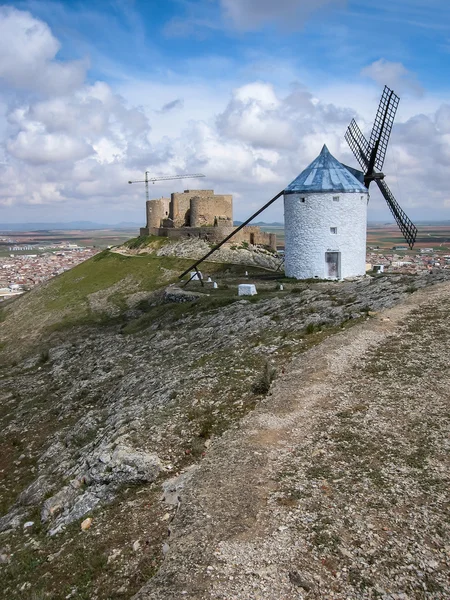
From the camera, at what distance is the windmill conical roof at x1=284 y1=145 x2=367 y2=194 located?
→ 3356 cm

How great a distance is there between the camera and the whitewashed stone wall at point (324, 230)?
33750 mm

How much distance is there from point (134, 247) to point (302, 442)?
5412 centimetres

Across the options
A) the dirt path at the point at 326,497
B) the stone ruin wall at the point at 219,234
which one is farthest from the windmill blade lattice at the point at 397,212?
the dirt path at the point at 326,497

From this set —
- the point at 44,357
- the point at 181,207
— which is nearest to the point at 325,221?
the point at 44,357

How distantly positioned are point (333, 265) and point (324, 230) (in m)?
2.54

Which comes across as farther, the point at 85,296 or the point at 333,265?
the point at 85,296

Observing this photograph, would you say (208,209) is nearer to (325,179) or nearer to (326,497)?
(325,179)

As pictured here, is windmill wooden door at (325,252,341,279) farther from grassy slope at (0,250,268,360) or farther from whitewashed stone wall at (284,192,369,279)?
grassy slope at (0,250,268,360)

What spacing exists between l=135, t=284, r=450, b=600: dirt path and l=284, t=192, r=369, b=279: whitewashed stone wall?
62.8ft

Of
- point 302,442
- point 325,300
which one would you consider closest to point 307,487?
point 302,442

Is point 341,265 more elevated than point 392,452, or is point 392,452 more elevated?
point 341,265

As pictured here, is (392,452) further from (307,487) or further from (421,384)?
(421,384)

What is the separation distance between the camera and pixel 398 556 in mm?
8367

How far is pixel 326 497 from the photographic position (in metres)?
9.88
